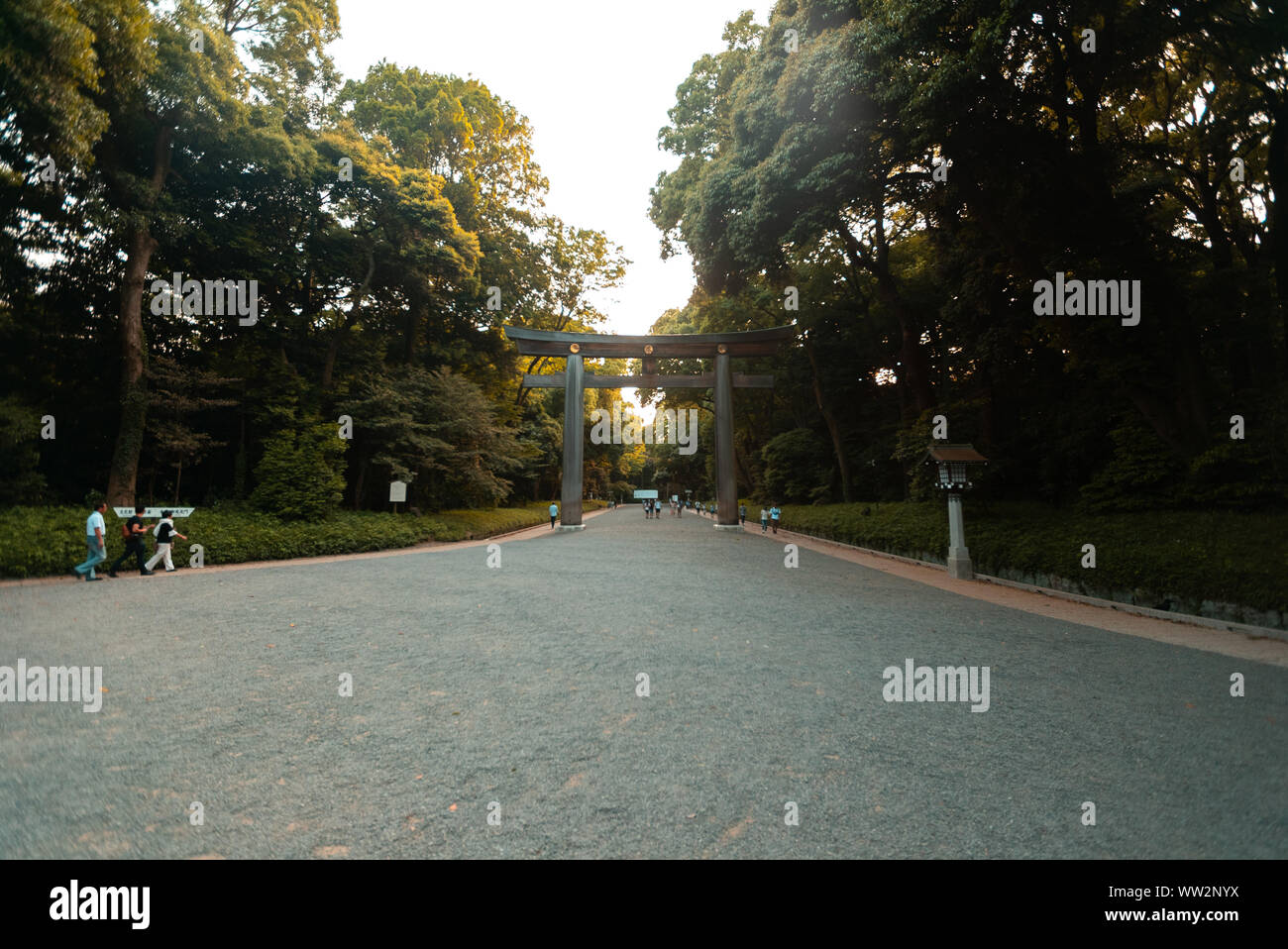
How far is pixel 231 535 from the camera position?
13.2 meters

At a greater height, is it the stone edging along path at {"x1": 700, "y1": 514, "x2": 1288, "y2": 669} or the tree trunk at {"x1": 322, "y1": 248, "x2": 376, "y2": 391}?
the tree trunk at {"x1": 322, "y1": 248, "x2": 376, "y2": 391}

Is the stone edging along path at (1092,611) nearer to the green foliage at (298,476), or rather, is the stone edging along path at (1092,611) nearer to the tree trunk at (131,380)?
the green foliage at (298,476)

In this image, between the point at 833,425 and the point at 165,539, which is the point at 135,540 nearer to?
the point at 165,539

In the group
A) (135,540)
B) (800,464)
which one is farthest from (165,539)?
(800,464)

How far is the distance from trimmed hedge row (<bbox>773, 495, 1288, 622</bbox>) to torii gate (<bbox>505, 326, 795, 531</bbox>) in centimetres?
1369

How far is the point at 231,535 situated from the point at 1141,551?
18.2 metres

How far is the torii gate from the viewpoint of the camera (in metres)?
25.8

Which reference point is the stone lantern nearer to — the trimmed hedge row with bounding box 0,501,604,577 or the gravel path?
the gravel path

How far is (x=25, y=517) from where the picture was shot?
1109 cm

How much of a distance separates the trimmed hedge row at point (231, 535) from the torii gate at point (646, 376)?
673cm

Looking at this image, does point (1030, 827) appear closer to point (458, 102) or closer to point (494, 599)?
point (494, 599)

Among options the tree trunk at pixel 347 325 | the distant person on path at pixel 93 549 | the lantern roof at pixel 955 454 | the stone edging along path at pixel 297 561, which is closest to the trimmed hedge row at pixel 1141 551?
the lantern roof at pixel 955 454

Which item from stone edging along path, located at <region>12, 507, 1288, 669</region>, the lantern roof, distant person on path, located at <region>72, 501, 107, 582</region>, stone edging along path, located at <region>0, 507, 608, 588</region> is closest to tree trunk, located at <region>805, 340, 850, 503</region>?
stone edging along path, located at <region>12, 507, 1288, 669</region>
